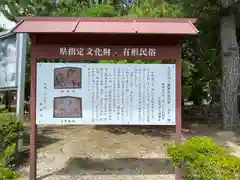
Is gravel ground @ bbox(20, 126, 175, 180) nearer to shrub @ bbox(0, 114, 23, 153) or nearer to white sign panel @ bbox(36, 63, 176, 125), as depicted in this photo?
shrub @ bbox(0, 114, 23, 153)

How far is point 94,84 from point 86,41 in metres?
0.60

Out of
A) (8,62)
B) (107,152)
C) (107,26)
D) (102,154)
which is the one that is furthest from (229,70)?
(8,62)

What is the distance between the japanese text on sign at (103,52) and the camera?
4.25m

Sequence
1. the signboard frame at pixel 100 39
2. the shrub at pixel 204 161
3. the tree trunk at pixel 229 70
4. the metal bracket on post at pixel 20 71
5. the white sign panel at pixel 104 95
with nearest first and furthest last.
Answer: the shrub at pixel 204 161 < the signboard frame at pixel 100 39 < the white sign panel at pixel 104 95 < the metal bracket on post at pixel 20 71 < the tree trunk at pixel 229 70

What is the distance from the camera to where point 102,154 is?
584 cm

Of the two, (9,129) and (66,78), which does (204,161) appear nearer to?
(66,78)

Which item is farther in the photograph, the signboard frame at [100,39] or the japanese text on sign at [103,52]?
the japanese text on sign at [103,52]

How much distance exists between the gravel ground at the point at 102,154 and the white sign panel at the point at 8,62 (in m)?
1.40

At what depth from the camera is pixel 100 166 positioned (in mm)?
5059

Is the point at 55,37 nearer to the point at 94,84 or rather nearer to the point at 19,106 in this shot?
the point at 94,84

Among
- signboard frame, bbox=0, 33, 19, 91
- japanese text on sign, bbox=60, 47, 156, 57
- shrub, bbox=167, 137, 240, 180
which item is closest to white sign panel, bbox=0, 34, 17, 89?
signboard frame, bbox=0, 33, 19, 91

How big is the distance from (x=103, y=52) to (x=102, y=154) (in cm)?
232

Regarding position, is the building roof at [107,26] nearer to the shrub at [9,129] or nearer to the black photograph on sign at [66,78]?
the black photograph on sign at [66,78]

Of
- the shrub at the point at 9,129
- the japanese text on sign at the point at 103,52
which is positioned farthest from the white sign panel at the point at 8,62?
the japanese text on sign at the point at 103,52
